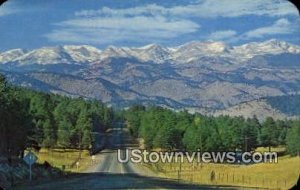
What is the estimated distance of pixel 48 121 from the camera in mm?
4684

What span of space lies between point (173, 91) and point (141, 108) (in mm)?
261

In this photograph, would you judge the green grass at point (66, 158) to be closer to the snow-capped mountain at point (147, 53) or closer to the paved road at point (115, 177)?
the paved road at point (115, 177)

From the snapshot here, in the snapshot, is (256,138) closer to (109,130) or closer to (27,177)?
(109,130)

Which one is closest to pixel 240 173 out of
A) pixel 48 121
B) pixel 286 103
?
pixel 286 103

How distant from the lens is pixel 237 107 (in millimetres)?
4699

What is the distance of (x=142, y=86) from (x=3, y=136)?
869mm

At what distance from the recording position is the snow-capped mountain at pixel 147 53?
4.57 metres

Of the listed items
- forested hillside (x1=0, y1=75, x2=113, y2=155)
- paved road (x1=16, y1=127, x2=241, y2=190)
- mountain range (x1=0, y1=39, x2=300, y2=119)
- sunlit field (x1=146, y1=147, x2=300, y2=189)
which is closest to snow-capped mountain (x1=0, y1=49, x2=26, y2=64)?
mountain range (x1=0, y1=39, x2=300, y2=119)

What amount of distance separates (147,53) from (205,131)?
1.88 ft

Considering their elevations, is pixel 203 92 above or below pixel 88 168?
above

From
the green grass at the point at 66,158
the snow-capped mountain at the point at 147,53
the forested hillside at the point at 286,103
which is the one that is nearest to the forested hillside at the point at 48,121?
the green grass at the point at 66,158

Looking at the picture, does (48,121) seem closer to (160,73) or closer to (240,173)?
(160,73)

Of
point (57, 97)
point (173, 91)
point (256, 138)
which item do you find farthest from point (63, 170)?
point (256, 138)

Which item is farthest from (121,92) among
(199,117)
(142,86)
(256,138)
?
(256,138)
